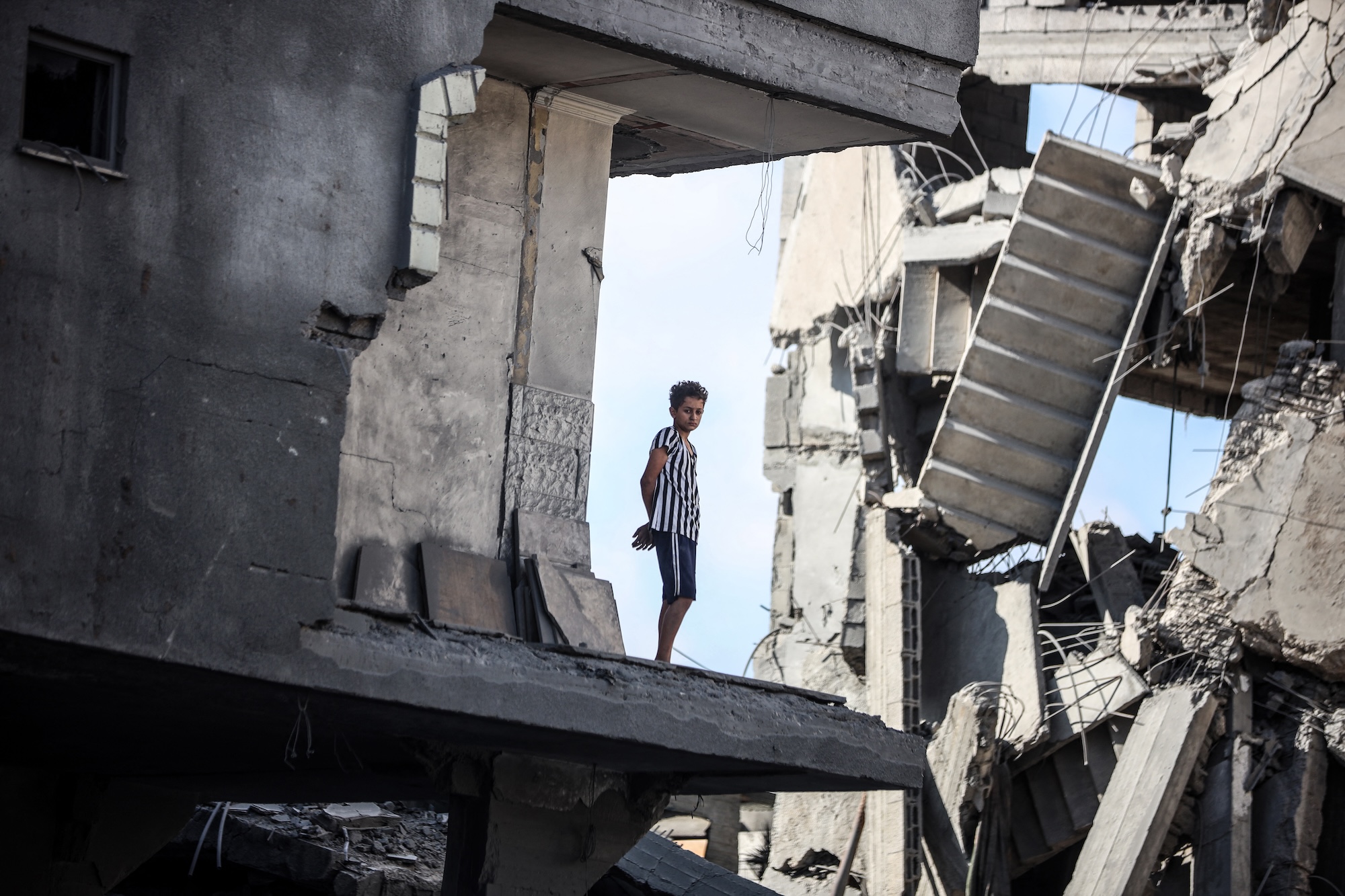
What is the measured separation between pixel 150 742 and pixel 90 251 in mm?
3370

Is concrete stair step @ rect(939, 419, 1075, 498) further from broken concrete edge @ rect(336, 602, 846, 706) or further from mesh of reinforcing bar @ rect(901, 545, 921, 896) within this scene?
broken concrete edge @ rect(336, 602, 846, 706)

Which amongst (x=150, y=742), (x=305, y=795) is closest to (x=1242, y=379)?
(x=305, y=795)

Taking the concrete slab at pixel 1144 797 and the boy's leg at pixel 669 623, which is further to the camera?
the concrete slab at pixel 1144 797

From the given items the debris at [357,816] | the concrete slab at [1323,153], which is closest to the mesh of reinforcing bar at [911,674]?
the debris at [357,816]

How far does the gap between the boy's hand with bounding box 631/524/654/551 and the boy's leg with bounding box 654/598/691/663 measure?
1.08 feet

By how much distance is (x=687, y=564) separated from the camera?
9.62m

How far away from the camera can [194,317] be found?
7.44 metres

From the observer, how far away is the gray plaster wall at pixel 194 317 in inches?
275

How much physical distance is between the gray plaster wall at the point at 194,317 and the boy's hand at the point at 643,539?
2.23 m

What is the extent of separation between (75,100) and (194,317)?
1.06 m

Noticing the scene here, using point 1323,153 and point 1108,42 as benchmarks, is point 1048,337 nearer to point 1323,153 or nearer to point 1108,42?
point 1323,153

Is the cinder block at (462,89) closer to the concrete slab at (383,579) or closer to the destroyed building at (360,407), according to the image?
the destroyed building at (360,407)

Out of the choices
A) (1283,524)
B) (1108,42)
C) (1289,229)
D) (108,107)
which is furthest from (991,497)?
(108,107)

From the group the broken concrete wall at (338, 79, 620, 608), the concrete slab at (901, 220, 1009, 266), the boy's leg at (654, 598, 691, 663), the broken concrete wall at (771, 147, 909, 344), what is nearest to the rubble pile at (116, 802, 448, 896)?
the boy's leg at (654, 598, 691, 663)
